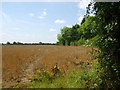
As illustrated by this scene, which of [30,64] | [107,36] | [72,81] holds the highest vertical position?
[107,36]

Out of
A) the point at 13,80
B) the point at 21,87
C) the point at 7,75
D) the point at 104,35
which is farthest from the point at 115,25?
the point at 7,75

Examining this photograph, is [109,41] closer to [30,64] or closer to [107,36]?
[107,36]

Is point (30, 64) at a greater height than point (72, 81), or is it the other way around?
point (30, 64)

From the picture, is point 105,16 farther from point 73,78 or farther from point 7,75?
point 7,75

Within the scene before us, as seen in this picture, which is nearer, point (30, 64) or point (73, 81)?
point (73, 81)

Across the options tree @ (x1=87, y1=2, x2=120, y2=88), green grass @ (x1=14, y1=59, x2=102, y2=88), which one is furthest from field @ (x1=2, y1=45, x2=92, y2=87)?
tree @ (x1=87, y1=2, x2=120, y2=88)

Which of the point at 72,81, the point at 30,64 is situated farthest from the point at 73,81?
the point at 30,64

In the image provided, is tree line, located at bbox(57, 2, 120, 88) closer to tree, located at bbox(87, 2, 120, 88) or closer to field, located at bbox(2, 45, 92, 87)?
tree, located at bbox(87, 2, 120, 88)

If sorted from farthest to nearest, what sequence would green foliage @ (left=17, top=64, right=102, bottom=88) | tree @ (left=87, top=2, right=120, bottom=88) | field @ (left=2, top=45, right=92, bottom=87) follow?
1. field @ (left=2, top=45, right=92, bottom=87)
2. green foliage @ (left=17, top=64, right=102, bottom=88)
3. tree @ (left=87, top=2, right=120, bottom=88)

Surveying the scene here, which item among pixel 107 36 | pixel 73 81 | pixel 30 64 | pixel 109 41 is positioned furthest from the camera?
pixel 30 64

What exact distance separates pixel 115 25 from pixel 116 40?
0.97 ft

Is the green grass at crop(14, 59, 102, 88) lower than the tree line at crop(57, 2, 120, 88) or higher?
lower

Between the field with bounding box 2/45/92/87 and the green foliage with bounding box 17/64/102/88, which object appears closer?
the green foliage with bounding box 17/64/102/88

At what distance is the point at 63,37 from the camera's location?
43.5 metres
